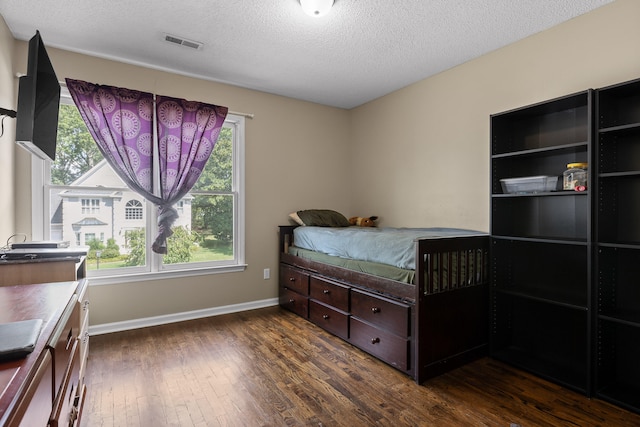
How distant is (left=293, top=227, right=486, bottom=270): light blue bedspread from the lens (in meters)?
2.38

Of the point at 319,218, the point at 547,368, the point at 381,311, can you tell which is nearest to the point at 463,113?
the point at 319,218

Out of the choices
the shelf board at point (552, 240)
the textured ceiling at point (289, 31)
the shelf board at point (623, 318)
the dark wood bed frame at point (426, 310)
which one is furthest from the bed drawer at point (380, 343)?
the textured ceiling at point (289, 31)

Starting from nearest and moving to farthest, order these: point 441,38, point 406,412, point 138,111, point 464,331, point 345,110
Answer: point 406,412, point 464,331, point 441,38, point 138,111, point 345,110

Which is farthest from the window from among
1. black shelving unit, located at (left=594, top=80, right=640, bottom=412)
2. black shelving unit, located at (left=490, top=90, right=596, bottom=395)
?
black shelving unit, located at (left=594, top=80, right=640, bottom=412)

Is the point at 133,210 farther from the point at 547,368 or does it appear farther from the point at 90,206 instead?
the point at 547,368

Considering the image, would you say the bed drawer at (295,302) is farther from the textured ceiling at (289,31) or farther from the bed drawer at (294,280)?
the textured ceiling at (289,31)

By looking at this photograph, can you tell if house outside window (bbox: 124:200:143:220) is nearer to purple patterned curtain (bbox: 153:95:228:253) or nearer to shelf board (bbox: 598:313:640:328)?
purple patterned curtain (bbox: 153:95:228:253)

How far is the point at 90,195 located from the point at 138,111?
2.87ft

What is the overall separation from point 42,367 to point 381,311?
2037 mm

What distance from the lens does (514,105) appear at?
107 inches

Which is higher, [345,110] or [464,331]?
[345,110]

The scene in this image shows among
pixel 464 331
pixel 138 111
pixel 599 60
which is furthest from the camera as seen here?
pixel 138 111

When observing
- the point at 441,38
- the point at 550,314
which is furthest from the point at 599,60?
the point at 550,314

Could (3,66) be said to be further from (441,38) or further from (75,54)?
(441,38)
